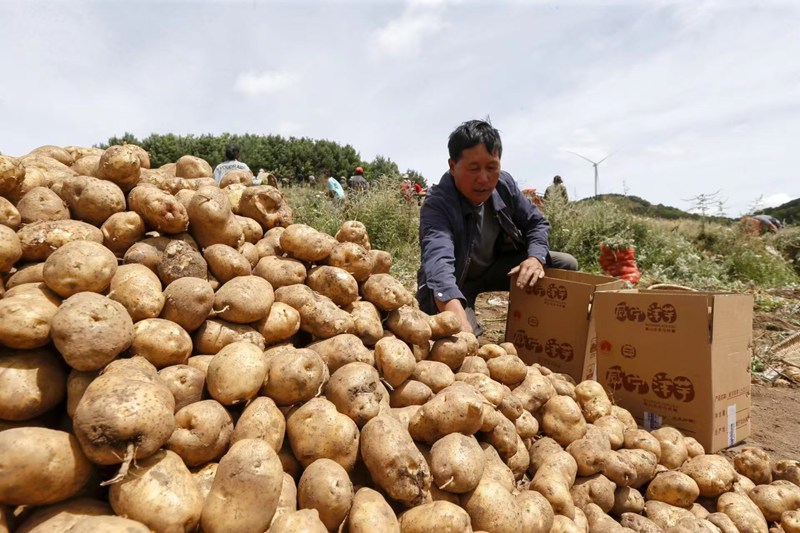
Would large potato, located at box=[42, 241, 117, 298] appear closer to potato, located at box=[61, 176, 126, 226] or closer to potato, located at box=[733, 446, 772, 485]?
potato, located at box=[61, 176, 126, 226]

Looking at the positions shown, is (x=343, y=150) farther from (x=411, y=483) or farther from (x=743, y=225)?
(x=411, y=483)

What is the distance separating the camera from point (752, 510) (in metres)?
2.48

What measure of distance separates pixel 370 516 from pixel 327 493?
18cm

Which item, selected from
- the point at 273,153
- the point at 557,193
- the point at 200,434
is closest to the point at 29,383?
the point at 200,434

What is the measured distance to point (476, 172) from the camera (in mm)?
4293

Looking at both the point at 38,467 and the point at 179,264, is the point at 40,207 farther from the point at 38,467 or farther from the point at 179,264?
the point at 38,467

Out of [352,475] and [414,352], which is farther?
[414,352]

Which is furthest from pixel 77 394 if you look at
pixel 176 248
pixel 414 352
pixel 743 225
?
pixel 743 225

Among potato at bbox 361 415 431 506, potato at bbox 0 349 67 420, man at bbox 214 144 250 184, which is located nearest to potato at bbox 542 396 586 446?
potato at bbox 361 415 431 506

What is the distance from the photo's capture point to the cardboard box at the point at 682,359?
3121 mm

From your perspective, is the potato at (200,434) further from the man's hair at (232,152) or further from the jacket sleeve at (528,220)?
the man's hair at (232,152)

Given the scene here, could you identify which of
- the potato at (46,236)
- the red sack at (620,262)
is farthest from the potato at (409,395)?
the red sack at (620,262)

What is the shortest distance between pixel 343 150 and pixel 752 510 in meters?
26.9

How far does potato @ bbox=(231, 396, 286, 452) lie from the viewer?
6.34ft
